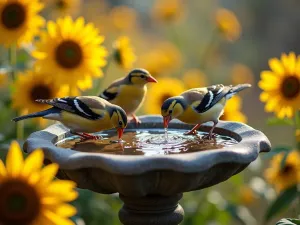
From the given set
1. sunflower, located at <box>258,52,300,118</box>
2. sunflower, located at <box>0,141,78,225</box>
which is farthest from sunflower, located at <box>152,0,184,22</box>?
sunflower, located at <box>0,141,78,225</box>

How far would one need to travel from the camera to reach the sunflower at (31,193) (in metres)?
2.23

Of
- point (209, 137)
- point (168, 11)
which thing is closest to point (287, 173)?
point (209, 137)

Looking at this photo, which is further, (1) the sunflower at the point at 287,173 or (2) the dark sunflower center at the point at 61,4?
(2) the dark sunflower center at the point at 61,4

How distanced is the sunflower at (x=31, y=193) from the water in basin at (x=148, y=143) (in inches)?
37.3

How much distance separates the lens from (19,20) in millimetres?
4664

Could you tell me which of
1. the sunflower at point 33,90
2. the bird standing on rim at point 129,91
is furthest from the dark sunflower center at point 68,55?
the bird standing on rim at point 129,91

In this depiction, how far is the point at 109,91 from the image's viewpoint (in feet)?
14.6

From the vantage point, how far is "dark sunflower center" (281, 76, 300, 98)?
4.26 metres

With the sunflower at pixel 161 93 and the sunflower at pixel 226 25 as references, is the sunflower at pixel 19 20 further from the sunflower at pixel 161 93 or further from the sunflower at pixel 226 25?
the sunflower at pixel 226 25

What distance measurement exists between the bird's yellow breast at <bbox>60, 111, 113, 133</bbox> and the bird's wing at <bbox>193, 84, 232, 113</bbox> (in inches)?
19.9

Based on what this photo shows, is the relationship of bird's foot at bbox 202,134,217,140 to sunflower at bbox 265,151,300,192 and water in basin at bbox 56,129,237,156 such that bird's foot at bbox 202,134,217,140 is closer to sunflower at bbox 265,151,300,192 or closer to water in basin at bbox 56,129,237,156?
water in basin at bbox 56,129,237,156

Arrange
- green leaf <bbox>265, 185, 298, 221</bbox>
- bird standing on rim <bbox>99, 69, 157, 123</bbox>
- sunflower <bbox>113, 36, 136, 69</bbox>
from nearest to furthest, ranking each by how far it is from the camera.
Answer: green leaf <bbox>265, 185, 298, 221</bbox> → bird standing on rim <bbox>99, 69, 157, 123</bbox> → sunflower <bbox>113, 36, 136, 69</bbox>

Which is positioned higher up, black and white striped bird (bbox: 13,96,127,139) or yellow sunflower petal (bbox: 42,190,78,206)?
black and white striped bird (bbox: 13,96,127,139)

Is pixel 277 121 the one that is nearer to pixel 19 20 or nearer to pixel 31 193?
pixel 19 20
